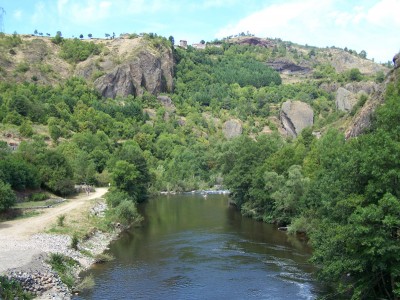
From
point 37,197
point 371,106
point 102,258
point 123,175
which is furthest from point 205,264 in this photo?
point 123,175

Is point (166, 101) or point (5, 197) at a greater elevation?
point (166, 101)

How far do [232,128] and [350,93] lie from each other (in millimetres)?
41650

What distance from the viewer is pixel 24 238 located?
142ft

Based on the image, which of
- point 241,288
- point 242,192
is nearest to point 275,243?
point 241,288

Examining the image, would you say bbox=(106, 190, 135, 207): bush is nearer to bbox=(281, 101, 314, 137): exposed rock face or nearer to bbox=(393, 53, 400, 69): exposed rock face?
bbox=(393, 53, 400, 69): exposed rock face

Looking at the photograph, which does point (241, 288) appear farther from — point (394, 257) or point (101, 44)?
point (101, 44)

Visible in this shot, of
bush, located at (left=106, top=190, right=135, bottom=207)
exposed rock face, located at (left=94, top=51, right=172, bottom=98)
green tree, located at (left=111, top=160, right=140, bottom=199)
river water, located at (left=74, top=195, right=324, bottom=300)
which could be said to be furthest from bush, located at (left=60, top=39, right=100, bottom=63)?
river water, located at (left=74, top=195, right=324, bottom=300)

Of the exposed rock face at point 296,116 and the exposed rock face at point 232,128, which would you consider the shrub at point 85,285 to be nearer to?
the exposed rock face at point 232,128

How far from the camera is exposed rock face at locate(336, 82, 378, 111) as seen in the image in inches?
5906

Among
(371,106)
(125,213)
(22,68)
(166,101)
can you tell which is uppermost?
(22,68)

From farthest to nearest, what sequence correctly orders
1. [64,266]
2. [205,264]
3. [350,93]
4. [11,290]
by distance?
[350,93] < [205,264] < [64,266] < [11,290]

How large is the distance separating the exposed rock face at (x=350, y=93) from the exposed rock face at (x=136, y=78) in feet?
205

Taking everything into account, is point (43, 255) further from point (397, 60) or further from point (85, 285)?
point (397, 60)

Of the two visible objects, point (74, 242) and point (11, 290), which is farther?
point (74, 242)
